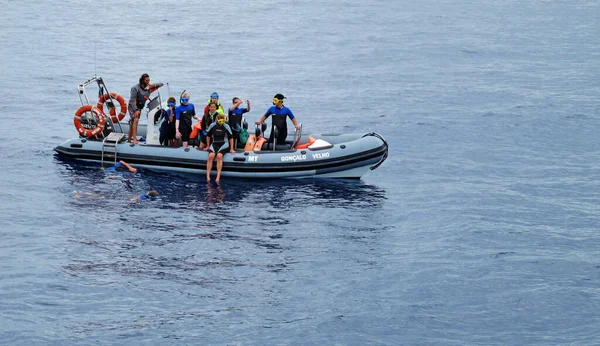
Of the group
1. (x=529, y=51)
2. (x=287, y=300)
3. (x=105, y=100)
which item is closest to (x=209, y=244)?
(x=287, y=300)

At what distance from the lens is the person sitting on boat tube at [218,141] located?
2656 cm

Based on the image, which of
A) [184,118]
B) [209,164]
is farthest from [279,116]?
[184,118]

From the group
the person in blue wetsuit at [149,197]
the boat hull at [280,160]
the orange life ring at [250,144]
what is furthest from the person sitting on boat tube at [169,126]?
the person in blue wetsuit at [149,197]

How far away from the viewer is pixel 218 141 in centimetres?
2675

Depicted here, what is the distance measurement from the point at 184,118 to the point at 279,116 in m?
2.87

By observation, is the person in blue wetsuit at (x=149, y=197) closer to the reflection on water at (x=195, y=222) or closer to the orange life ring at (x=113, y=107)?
the reflection on water at (x=195, y=222)

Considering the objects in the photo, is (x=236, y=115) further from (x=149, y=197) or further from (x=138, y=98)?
(x=149, y=197)

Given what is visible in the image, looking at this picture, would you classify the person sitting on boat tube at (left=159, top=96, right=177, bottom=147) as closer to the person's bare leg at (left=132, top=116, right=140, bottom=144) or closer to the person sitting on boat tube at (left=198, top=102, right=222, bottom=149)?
the person's bare leg at (left=132, top=116, right=140, bottom=144)

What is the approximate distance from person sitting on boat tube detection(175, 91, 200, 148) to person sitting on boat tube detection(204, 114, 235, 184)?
84 centimetres

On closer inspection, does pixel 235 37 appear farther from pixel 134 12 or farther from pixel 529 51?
pixel 529 51

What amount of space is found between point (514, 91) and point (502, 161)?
1187cm

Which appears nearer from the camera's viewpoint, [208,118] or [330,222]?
[330,222]

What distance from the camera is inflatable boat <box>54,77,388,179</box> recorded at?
27000mm

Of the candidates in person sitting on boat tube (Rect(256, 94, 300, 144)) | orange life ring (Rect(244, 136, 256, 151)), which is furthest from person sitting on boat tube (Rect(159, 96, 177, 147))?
person sitting on boat tube (Rect(256, 94, 300, 144))
